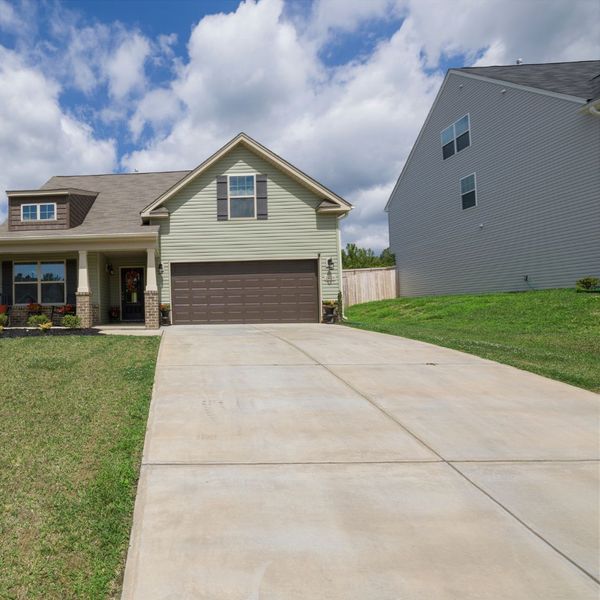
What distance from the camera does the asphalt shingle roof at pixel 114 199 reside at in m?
15.2

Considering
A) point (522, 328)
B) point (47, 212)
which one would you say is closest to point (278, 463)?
point (522, 328)

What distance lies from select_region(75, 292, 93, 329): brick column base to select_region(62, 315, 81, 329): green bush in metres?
0.19

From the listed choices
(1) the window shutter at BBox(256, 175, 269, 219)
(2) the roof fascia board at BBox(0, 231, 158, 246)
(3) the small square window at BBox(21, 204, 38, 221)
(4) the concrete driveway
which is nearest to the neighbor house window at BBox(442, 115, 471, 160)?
(1) the window shutter at BBox(256, 175, 269, 219)

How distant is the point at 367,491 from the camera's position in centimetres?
337

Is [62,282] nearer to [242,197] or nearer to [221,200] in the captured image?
[221,200]

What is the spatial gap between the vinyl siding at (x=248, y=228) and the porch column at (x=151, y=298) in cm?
81

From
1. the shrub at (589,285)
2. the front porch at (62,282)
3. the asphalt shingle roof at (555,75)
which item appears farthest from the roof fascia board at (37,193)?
the shrub at (589,285)

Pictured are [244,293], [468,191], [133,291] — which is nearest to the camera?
[244,293]

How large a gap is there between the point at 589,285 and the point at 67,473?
49.7 ft

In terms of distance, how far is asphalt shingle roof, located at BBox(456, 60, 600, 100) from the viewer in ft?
51.0

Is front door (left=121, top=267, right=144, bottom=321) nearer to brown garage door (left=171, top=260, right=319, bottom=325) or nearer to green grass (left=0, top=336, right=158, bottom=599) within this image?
brown garage door (left=171, top=260, right=319, bottom=325)

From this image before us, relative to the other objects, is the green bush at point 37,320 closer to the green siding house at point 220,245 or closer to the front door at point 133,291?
the green siding house at point 220,245

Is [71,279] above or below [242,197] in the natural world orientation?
below

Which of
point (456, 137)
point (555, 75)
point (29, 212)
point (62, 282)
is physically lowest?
point (62, 282)
